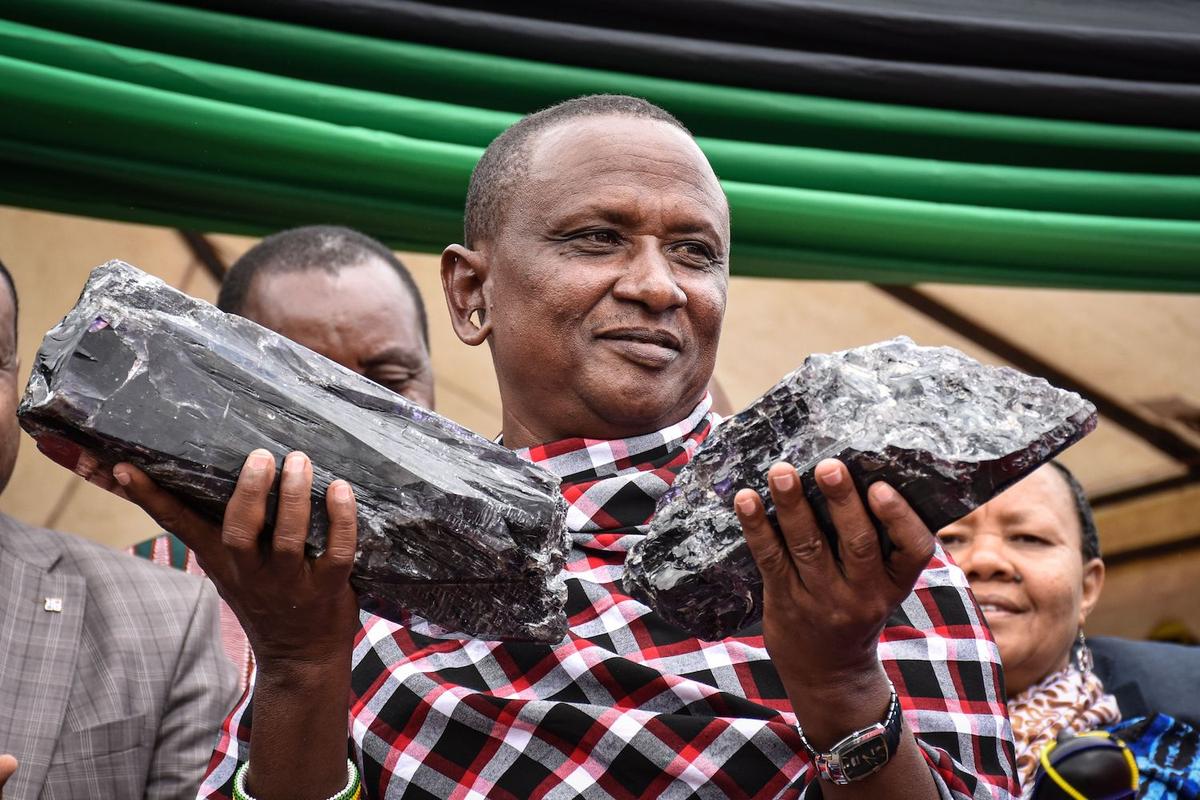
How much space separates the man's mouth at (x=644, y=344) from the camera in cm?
179

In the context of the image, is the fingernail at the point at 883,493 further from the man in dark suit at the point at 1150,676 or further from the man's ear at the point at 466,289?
the man in dark suit at the point at 1150,676

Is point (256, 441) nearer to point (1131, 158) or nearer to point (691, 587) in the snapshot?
point (691, 587)

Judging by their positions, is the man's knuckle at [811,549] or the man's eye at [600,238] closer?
the man's knuckle at [811,549]

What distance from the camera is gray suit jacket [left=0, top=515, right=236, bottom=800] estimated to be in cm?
225

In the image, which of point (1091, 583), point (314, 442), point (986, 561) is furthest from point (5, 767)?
point (1091, 583)

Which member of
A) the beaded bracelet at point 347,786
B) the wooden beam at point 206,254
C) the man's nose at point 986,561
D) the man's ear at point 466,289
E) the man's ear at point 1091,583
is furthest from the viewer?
the wooden beam at point 206,254

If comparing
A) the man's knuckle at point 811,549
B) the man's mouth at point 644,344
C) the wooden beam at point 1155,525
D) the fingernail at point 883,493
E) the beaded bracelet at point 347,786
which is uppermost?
the man's mouth at point 644,344

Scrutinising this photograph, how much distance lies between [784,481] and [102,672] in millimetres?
1393

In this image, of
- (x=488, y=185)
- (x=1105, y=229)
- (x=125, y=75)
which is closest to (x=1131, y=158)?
(x=1105, y=229)

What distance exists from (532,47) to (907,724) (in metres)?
1.88

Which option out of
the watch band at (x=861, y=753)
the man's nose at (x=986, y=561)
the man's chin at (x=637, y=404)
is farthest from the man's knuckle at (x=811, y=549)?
the man's nose at (x=986, y=561)

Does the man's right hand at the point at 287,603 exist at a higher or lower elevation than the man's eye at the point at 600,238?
lower

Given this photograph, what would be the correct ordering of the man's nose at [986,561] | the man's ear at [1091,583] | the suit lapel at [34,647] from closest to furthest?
the suit lapel at [34,647] → the man's nose at [986,561] → the man's ear at [1091,583]

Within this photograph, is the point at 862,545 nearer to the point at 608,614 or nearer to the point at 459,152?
the point at 608,614
